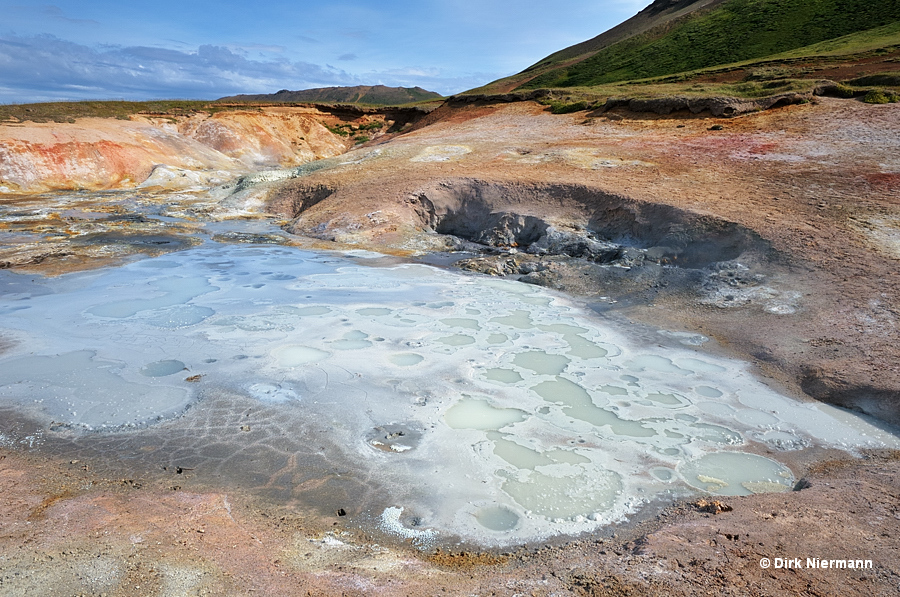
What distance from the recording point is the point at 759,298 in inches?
306

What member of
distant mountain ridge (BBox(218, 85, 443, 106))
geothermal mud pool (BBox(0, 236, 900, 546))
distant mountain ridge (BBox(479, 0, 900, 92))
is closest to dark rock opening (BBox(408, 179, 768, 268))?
geothermal mud pool (BBox(0, 236, 900, 546))

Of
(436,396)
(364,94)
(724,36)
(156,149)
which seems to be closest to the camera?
(436,396)

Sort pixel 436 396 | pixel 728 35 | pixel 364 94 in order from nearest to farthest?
pixel 436 396
pixel 728 35
pixel 364 94

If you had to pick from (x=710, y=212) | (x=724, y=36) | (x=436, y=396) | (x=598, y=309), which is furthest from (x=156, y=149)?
(x=724, y=36)

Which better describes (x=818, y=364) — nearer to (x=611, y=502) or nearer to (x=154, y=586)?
(x=611, y=502)

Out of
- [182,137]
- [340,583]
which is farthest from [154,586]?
[182,137]

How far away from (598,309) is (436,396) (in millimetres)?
3883

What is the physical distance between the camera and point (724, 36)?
4422 cm

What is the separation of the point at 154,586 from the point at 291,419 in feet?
7.63

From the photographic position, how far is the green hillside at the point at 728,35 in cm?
3862

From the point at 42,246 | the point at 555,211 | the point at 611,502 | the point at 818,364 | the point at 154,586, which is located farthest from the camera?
the point at 555,211

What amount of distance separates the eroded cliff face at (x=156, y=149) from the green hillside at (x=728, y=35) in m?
28.5

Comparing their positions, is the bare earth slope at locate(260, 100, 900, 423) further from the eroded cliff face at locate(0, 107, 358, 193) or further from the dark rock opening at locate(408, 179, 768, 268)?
the eroded cliff face at locate(0, 107, 358, 193)

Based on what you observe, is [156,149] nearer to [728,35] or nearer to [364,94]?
[728,35]
